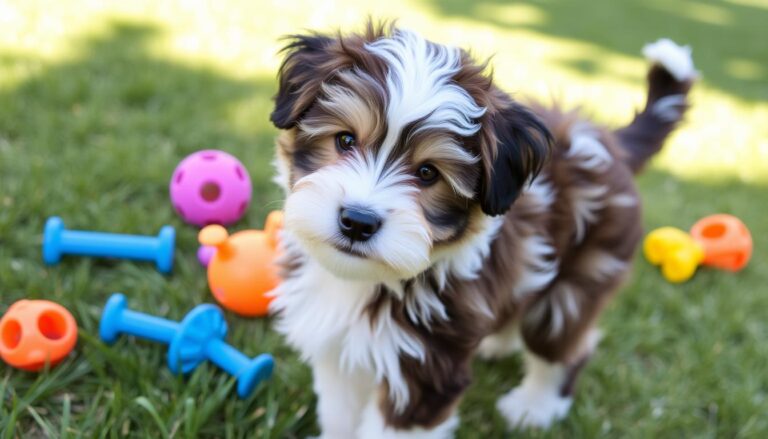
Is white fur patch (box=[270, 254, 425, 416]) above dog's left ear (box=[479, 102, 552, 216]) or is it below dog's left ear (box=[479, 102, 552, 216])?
below

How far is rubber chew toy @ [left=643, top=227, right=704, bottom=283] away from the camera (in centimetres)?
498

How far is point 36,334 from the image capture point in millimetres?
3002

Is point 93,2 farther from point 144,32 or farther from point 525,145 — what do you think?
point 525,145

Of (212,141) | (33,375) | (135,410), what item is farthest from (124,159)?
(135,410)

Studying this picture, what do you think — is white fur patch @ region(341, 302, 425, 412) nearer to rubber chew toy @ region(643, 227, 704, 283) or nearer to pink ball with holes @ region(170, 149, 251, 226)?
pink ball with holes @ region(170, 149, 251, 226)

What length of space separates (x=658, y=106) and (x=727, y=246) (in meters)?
2.12

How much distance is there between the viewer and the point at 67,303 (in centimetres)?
350

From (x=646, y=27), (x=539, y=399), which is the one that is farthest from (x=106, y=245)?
(x=646, y=27)

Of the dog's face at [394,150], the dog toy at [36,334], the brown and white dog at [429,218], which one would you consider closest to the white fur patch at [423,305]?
the brown and white dog at [429,218]

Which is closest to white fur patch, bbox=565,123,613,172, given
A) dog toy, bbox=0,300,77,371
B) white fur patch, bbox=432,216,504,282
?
white fur patch, bbox=432,216,504,282

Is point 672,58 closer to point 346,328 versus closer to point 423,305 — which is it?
point 423,305

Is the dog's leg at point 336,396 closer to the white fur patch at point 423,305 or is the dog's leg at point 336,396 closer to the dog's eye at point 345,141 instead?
the white fur patch at point 423,305

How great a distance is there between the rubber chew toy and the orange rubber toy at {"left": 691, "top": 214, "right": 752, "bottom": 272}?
0.10 m

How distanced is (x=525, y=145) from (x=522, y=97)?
1.16 metres
